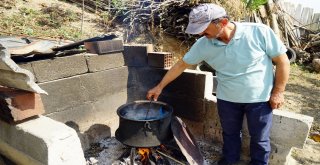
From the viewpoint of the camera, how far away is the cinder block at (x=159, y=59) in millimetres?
4430

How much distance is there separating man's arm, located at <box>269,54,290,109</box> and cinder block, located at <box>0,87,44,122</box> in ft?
9.24

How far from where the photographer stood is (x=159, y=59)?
446 cm

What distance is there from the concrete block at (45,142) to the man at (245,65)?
1837mm

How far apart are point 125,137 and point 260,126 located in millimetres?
1806

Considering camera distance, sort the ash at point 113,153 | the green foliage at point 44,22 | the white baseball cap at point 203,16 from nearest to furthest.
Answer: the white baseball cap at point 203,16, the ash at point 113,153, the green foliage at point 44,22

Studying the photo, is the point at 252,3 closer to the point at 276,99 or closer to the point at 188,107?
the point at 188,107

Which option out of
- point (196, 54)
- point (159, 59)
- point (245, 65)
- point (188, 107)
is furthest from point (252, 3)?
point (245, 65)

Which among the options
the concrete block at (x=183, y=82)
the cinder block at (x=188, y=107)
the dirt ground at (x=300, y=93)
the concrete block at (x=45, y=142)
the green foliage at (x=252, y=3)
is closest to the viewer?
the concrete block at (x=45, y=142)

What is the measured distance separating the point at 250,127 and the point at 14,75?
292 cm

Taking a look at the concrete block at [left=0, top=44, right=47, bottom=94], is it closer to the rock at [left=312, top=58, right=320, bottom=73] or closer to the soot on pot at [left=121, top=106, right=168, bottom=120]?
the soot on pot at [left=121, top=106, right=168, bottom=120]

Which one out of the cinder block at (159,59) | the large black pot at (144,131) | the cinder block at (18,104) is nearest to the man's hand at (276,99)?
the large black pot at (144,131)

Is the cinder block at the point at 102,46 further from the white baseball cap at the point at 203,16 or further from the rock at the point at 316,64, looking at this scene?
the rock at the point at 316,64

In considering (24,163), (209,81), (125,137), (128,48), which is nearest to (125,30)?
(128,48)

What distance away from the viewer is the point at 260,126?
3402 millimetres
